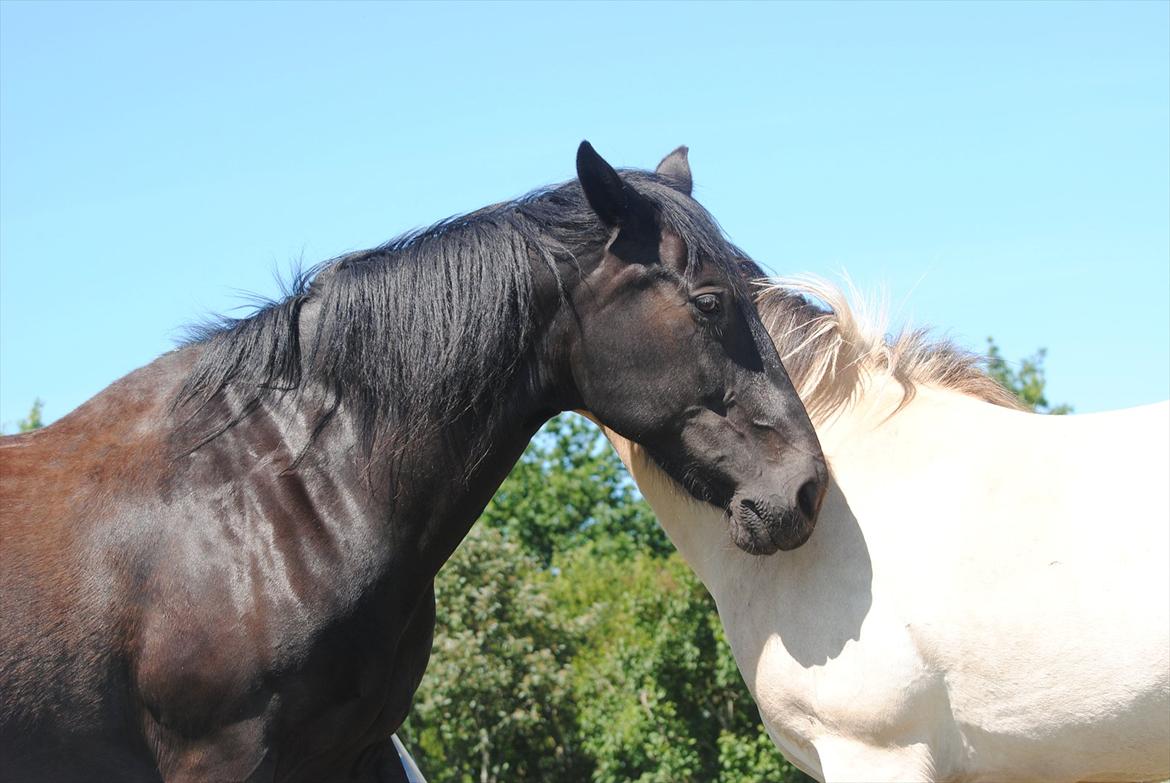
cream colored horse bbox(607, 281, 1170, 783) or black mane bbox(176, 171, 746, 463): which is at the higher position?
black mane bbox(176, 171, 746, 463)

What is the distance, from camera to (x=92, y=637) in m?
3.19

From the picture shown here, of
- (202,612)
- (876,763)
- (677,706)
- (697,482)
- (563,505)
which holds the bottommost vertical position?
(563,505)

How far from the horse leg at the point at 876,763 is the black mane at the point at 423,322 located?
142 centimetres

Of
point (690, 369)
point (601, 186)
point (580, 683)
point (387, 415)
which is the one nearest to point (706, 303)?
point (690, 369)

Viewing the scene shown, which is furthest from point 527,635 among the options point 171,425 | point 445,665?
point 171,425

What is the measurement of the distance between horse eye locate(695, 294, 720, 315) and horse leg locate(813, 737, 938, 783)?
128 centimetres

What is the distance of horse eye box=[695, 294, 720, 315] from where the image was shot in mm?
3338

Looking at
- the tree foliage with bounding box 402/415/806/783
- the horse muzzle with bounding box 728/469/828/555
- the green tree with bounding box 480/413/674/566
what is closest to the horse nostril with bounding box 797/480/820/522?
the horse muzzle with bounding box 728/469/828/555

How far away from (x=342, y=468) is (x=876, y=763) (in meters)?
1.75

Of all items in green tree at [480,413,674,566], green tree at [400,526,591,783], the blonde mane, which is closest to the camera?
the blonde mane

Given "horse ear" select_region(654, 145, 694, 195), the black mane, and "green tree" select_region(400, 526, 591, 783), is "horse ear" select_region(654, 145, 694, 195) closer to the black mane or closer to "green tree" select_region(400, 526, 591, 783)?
the black mane

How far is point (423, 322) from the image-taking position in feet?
11.2

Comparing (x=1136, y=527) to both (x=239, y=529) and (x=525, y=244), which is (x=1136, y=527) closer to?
(x=525, y=244)

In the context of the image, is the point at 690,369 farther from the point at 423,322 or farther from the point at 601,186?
the point at 423,322
